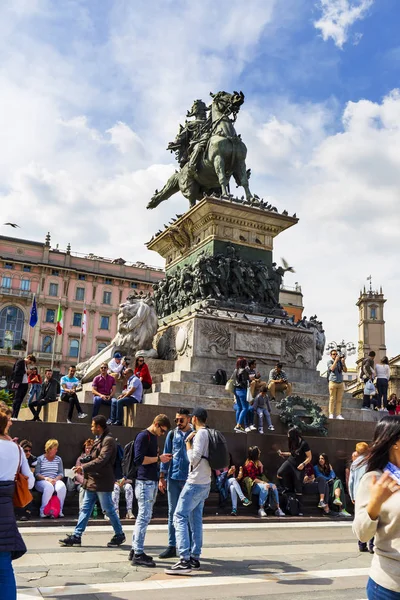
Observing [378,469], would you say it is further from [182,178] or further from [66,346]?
[66,346]

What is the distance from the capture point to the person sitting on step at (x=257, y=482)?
11.3 metres

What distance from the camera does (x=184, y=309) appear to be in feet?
61.1

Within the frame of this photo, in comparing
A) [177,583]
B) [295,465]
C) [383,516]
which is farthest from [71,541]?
[383,516]

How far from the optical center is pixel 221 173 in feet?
64.7

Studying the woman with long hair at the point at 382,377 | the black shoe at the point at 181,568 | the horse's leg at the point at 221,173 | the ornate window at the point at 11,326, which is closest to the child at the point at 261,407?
the woman with long hair at the point at 382,377

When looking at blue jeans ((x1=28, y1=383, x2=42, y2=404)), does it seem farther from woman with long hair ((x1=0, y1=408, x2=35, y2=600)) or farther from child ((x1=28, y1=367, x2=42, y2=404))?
woman with long hair ((x1=0, y1=408, x2=35, y2=600))

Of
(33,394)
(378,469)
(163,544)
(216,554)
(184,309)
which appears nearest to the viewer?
(378,469)

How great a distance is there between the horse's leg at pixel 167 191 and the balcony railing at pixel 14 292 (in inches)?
1773

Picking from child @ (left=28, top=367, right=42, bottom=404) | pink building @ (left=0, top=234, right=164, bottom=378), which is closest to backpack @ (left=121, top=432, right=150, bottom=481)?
child @ (left=28, top=367, right=42, bottom=404)

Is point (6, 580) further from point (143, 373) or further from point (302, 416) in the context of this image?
point (302, 416)

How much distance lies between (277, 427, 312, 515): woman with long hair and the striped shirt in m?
4.22

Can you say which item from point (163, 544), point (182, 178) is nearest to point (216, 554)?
point (163, 544)

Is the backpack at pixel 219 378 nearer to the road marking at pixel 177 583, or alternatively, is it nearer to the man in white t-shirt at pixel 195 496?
the man in white t-shirt at pixel 195 496

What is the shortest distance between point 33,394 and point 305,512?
7073 millimetres
